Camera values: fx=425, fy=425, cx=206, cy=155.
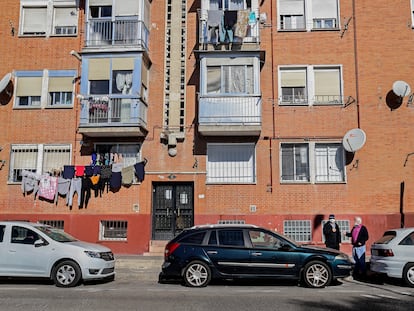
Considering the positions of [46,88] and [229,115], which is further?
[46,88]

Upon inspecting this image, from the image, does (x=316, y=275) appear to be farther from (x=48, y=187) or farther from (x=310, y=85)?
(x=48, y=187)

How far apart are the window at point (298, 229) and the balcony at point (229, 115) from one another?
12.2 ft

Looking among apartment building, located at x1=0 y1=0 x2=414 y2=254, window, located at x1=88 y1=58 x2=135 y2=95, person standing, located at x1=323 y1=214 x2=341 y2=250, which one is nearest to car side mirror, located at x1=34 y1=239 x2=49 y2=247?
apartment building, located at x1=0 y1=0 x2=414 y2=254

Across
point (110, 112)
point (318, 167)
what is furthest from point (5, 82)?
point (318, 167)

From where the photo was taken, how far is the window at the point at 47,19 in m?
18.3

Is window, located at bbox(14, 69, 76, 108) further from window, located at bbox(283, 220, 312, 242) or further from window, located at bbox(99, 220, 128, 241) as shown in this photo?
window, located at bbox(283, 220, 312, 242)

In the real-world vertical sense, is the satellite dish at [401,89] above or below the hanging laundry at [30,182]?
above

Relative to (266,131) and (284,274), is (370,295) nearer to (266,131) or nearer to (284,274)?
(284,274)

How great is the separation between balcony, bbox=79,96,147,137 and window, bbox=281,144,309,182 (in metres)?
5.77

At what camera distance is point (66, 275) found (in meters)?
10.8

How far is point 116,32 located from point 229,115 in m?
5.80

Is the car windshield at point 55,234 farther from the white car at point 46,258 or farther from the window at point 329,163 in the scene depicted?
the window at point 329,163

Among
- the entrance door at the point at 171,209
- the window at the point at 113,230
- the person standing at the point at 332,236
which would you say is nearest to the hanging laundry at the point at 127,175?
the entrance door at the point at 171,209

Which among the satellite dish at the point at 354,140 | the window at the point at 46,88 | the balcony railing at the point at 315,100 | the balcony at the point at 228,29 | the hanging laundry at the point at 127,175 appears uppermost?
the balcony at the point at 228,29
